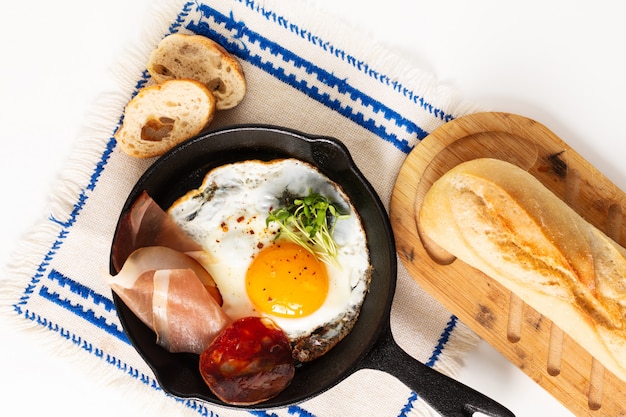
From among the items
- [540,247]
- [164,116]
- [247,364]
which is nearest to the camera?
[540,247]

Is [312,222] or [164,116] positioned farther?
[164,116]

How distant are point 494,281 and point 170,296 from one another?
1.25 metres

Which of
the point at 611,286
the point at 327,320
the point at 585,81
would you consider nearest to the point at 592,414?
the point at 611,286

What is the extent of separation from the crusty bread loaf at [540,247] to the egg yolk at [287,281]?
0.51 meters

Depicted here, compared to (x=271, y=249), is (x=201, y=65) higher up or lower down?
higher up

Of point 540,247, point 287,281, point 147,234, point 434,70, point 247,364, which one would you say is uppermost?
point 434,70

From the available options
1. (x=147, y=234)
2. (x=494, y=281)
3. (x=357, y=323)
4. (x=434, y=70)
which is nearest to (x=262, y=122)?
(x=147, y=234)

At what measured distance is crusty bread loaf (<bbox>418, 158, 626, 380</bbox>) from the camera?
6.55 feet

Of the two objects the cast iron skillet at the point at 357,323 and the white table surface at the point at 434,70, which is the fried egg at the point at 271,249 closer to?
the cast iron skillet at the point at 357,323

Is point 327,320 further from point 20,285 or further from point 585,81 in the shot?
point 585,81

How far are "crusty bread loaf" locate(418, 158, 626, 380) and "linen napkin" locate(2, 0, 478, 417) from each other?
344 millimetres

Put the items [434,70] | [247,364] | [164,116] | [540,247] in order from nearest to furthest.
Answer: [540,247]
[247,364]
[164,116]
[434,70]

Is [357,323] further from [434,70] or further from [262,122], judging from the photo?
[434,70]

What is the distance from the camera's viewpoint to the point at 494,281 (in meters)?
2.28
